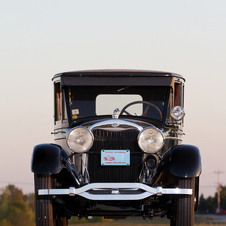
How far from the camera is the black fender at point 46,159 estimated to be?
741 centimetres

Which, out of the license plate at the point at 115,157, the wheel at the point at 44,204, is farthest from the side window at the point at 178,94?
the wheel at the point at 44,204

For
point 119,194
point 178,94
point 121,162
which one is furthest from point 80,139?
point 178,94

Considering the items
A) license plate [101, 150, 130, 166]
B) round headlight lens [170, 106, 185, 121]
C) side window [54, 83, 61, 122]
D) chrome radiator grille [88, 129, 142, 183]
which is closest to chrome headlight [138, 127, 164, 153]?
chrome radiator grille [88, 129, 142, 183]

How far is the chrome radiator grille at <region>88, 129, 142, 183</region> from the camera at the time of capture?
25.2 feet

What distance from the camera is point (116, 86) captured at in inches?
343

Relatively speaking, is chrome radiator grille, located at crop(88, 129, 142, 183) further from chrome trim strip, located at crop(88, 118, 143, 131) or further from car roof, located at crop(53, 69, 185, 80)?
car roof, located at crop(53, 69, 185, 80)

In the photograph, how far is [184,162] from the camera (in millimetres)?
7383

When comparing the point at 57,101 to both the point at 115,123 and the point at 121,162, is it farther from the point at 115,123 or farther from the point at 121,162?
the point at 121,162

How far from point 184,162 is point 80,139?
60.2 inches

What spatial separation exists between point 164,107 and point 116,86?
88 cm

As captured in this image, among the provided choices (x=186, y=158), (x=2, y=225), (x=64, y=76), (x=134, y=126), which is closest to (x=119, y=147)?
(x=134, y=126)

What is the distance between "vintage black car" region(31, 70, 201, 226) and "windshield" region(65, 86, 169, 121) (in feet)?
0.06

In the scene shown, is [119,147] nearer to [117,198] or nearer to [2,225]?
[117,198]

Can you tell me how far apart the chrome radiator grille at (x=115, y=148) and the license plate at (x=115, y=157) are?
0.17 feet
